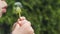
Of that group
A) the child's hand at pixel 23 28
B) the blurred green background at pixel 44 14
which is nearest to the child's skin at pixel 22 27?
the child's hand at pixel 23 28

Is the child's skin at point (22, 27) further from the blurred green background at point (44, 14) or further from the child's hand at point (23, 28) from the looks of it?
the blurred green background at point (44, 14)

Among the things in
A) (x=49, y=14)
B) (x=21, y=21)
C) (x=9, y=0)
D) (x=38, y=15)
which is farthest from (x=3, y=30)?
(x=21, y=21)

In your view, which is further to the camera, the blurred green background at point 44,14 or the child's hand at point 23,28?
the blurred green background at point 44,14

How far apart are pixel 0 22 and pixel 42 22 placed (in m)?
0.38

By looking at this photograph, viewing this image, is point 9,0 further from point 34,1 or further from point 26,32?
point 26,32

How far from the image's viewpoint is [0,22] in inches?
53.8

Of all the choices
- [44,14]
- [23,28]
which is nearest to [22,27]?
[23,28]

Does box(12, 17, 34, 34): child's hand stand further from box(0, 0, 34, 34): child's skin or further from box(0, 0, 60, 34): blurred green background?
box(0, 0, 60, 34): blurred green background

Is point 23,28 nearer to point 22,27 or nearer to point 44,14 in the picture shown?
point 22,27

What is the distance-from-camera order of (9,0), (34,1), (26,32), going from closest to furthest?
(26,32), (9,0), (34,1)

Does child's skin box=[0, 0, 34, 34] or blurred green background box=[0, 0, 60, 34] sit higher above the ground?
child's skin box=[0, 0, 34, 34]

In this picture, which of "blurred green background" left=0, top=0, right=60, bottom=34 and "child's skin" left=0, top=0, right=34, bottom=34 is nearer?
"child's skin" left=0, top=0, right=34, bottom=34

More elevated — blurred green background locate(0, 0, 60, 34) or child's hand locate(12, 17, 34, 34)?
child's hand locate(12, 17, 34, 34)

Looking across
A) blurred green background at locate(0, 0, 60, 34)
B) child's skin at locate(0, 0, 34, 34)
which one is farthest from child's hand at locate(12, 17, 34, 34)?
blurred green background at locate(0, 0, 60, 34)
